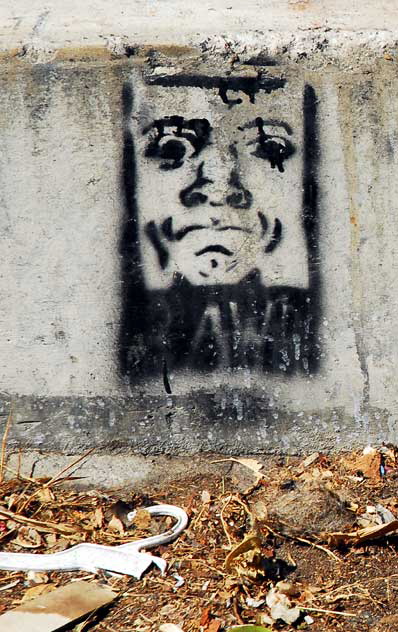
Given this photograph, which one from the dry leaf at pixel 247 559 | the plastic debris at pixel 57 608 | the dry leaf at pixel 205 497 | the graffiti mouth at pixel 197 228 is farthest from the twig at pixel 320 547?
the graffiti mouth at pixel 197 228

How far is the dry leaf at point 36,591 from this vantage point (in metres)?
2.81

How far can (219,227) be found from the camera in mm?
3391

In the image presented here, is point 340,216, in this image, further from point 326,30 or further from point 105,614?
point 105,614

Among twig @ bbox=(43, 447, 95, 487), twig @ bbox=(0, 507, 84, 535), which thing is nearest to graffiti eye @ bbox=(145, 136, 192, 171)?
twig @ bbox=(43, 447, 95, 487)

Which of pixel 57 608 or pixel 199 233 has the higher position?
pixel 199 233

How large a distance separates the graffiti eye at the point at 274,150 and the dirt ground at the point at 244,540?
1.24 meters

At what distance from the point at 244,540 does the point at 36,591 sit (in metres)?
0.75

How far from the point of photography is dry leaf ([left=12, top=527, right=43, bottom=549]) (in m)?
3.08

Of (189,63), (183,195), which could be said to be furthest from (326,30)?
(183,195)

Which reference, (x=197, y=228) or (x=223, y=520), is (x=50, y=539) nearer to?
(x=223, y=520)

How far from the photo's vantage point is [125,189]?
3.35 meters

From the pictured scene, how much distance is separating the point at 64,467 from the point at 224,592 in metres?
0.97

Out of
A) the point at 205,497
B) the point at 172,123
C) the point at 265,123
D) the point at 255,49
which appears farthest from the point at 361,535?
the point at 255,49

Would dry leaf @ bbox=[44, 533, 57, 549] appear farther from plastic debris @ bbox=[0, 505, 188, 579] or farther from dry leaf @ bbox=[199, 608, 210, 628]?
dry leaf @ bbox=[199, 608, 210, 628]
